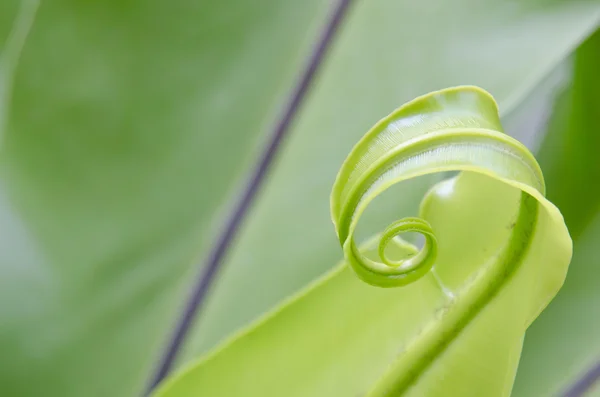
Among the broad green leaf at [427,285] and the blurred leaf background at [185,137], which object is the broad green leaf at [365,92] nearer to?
the blurred leaf background at [185,137]

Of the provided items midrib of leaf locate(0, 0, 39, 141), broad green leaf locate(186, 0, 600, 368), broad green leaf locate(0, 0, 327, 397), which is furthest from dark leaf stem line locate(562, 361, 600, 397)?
midrib of leaf locate(0, 0, 39, 141)

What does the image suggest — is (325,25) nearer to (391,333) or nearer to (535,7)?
(535,7)

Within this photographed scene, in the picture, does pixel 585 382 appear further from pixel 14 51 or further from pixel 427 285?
pixel 14 51

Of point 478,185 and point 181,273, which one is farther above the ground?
point 478,185

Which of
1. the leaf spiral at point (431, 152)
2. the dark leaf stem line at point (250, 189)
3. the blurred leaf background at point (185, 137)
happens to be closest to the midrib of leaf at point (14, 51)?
the blurred leaf background at point (185, 137)

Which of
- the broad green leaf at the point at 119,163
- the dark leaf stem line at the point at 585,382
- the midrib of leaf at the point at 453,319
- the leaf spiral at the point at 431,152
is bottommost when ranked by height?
the broad green leaf at the point at 119,163

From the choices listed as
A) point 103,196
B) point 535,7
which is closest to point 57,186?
point 103,196
